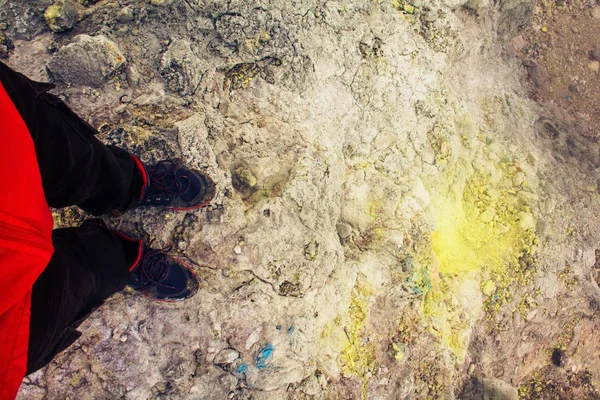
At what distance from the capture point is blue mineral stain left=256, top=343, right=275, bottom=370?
1899 millimetres

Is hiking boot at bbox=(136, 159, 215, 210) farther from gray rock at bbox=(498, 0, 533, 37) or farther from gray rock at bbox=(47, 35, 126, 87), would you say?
gray rock at bbox=(498, 0, 533, 37)

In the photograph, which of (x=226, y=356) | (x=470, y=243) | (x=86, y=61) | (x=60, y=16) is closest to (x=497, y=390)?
(x=470, y=243)

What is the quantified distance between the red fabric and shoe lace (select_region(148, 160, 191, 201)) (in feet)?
2.51

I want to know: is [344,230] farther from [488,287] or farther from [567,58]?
[567,58]

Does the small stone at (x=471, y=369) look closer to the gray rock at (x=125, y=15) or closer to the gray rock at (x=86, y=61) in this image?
the gray rock at (x=86, y=61)

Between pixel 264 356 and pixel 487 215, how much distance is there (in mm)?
1921

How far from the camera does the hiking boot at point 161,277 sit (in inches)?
68.0

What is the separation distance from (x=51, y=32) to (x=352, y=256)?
6.62 feet

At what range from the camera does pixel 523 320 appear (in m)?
2.84

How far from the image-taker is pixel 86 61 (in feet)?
6.00

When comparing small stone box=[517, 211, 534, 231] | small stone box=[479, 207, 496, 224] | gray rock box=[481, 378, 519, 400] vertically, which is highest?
small stone box=[517, 211, 534, 231]

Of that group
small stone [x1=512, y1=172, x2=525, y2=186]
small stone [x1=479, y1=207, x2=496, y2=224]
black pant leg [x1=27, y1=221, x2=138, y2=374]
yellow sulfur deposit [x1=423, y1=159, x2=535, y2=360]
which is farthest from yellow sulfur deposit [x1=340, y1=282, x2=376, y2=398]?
small stone [x1=512, y1=172, x2=525, y2=186]

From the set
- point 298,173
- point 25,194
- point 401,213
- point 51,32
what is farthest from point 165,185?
point 401,213

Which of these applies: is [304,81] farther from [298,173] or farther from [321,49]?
[298,173]
